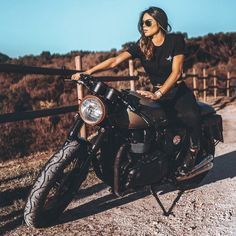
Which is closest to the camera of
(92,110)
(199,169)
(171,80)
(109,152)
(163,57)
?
(92,110)

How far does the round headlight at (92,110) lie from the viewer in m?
3.45

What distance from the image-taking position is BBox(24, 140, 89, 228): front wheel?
136 inches

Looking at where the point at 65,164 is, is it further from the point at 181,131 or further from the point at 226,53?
the point at 226,53

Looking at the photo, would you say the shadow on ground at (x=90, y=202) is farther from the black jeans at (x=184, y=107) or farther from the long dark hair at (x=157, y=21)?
the long dark hair at (x=157, y=21)

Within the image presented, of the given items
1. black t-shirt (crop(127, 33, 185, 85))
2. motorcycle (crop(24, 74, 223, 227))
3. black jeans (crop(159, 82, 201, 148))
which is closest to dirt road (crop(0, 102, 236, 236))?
motorcycle (crop(24, 74, 223, 227))

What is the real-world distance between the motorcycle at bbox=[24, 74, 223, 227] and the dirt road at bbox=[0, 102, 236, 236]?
0.82 ft

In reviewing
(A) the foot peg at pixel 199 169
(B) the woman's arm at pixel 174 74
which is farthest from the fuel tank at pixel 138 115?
(A) the foot peg at pixel 199 169

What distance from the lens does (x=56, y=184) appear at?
3592 millimetres

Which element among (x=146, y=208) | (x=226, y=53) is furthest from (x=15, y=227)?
(x=226, y=53)

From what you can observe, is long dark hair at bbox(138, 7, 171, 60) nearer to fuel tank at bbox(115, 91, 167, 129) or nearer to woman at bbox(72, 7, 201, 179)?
woman at bbox(72, 7, 201, 179)

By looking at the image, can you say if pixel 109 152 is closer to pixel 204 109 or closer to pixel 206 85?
pixel 204 109

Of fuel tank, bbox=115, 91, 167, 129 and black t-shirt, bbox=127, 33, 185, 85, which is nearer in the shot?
fuel tank, bbox=115, 91, 167, 129

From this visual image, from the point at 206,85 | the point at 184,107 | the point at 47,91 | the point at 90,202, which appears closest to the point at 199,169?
the point at 184,107

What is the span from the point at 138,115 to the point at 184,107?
0.67 metres
